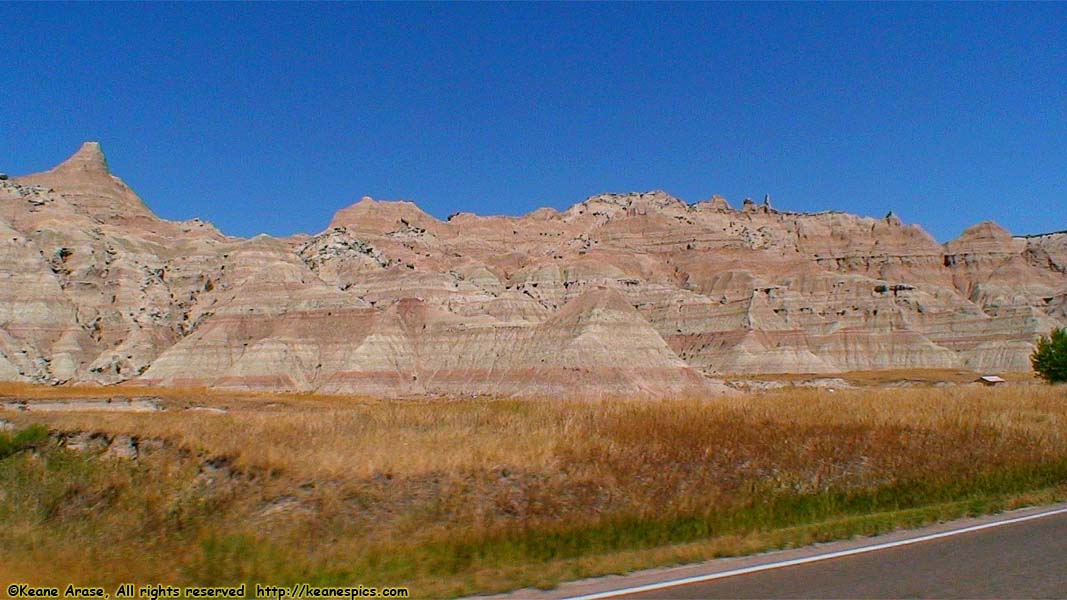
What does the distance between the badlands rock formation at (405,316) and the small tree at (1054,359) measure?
86.0 feet

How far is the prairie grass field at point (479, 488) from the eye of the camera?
35.8 feet

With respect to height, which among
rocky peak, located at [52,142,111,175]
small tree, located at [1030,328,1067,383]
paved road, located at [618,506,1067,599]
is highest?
rocky peak, located at [52,142,111,175]

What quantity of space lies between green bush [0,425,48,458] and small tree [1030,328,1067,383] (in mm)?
63223

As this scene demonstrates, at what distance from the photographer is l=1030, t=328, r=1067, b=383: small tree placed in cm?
6031

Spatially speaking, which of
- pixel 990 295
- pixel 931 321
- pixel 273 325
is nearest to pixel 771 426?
pixel 273 325

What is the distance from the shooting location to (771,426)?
57.4 ft

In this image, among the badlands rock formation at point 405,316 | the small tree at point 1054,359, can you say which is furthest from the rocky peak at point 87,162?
the small tree at point 1054,359

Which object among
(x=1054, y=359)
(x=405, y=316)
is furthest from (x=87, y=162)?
(x=1054, y=359)

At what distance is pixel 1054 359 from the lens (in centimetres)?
6216

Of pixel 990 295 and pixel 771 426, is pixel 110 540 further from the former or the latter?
pixel 990 295

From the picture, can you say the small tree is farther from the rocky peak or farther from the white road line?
the rocky peak

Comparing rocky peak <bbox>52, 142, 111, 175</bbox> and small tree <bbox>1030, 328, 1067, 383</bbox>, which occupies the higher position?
rocky peak <bbox>52, 142, 111, 175</bbox>

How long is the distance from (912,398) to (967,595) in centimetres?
1626

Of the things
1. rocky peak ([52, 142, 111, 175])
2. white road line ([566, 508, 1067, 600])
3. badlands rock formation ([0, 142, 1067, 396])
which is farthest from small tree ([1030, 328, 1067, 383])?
rocky peak ([52, 142, 111, 175])
